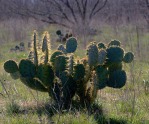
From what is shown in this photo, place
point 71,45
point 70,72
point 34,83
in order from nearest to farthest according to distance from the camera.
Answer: point 70,72, point 34,83, point 71,45

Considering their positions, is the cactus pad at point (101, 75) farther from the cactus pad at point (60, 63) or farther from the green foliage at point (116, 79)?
the cactus pad at point (60, 63)

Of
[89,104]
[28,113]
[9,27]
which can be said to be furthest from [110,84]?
[9,27]

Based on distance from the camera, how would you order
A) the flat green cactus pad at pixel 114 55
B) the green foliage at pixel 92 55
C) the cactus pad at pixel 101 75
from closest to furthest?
the green foliage at pixel 92 55 → the cactus pad at pixel 101 75 → the flat green cactus pad at pixel 114 55

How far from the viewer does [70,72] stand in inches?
190

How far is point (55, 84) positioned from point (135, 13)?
1678 cm

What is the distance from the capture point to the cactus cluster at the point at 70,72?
15.7 feet

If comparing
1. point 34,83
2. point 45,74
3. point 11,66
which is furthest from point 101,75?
point 11,66

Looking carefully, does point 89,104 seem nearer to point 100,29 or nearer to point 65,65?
point 65,65

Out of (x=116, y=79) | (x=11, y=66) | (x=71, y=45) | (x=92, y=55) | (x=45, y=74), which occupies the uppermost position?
(x=71, y=45)

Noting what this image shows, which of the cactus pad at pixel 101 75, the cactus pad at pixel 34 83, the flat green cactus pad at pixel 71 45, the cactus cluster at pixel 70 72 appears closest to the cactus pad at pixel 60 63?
the cactus cluster at pixel 70 72

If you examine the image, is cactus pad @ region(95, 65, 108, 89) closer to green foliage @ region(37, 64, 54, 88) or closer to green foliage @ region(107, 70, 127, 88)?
green foliage @ region(107, 70, 127, 88)

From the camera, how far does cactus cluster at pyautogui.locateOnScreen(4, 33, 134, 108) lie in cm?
479

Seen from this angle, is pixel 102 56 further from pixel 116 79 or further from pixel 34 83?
pixel 34 83

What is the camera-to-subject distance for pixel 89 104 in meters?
4.93
